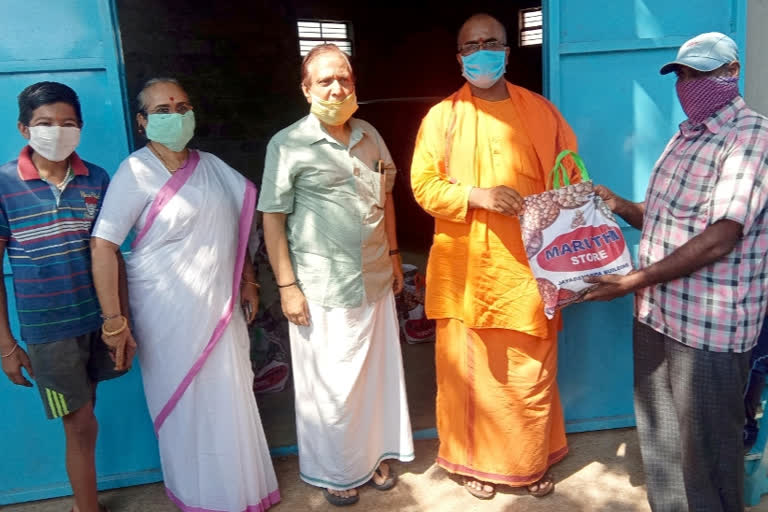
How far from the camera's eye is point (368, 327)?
273 cm

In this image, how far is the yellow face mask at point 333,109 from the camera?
2512mm

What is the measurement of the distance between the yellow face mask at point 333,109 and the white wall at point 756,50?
2.37 m

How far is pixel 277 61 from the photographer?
8234mm

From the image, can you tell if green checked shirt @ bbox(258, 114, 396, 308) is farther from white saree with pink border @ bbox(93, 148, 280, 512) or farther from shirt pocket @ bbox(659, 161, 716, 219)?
shirt pocket @ bbox(659, 161, 716, 219)

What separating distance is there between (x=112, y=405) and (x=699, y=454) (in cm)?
243

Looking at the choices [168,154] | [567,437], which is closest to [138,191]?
[168,154]

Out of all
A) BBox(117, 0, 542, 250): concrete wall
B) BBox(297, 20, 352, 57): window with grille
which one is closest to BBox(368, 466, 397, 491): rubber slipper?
BBox(117, 0, 542, 250): concrete wall

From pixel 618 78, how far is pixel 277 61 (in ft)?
Result: 19.7

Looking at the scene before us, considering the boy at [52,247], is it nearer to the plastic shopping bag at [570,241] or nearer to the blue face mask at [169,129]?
the blue face mask at [169,129]

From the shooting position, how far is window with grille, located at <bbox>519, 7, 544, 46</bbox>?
9.11 meters

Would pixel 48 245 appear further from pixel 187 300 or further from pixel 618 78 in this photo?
pixel 618 78

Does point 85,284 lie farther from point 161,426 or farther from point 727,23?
point 727,23

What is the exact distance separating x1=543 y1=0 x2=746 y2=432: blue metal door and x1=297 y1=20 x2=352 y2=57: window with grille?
5.89 metres

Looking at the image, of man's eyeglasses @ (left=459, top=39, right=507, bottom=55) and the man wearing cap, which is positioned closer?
the man wearing cap
